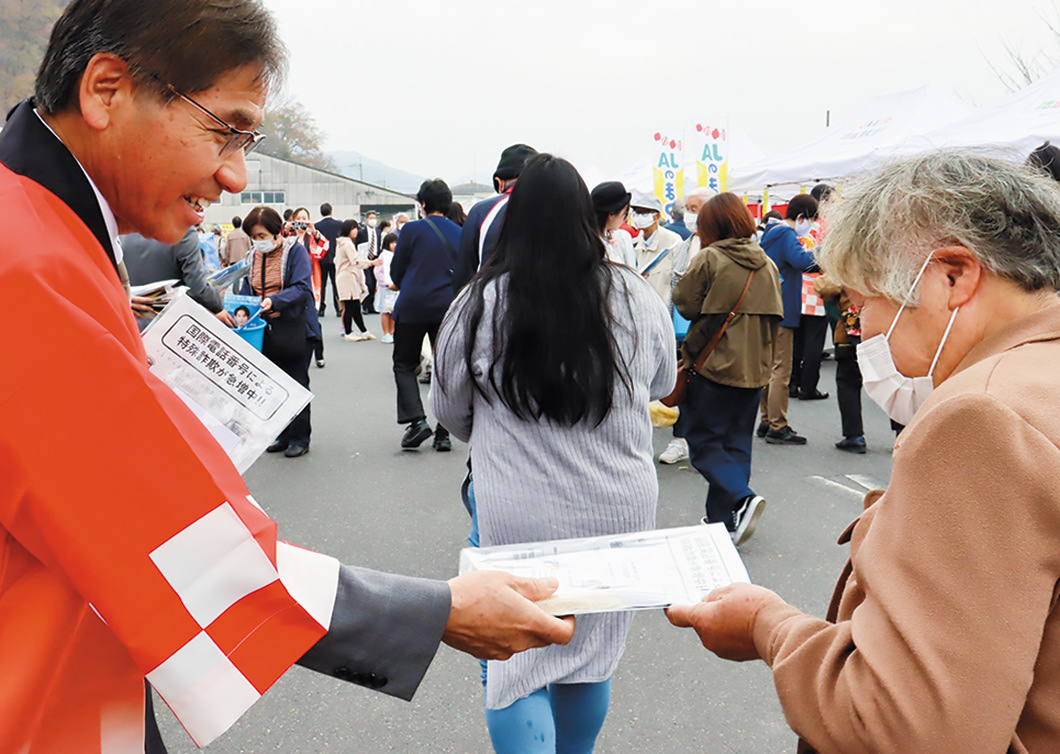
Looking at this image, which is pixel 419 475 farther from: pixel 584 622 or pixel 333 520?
pixel 584 622

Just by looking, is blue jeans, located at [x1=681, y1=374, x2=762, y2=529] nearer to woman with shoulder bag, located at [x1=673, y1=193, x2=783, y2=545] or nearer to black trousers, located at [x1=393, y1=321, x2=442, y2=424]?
woman with shoulder bag, located at [x1=673, y1=193, x2=783, y2=545]

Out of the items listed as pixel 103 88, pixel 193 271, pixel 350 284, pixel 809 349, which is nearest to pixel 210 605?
pixel 103 88

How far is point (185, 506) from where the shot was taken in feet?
3.05

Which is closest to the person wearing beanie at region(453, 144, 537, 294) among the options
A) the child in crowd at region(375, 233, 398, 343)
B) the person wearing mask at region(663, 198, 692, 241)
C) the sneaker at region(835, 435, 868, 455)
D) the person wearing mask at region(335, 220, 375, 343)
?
the sneaker at region(835, 435, 868, 455)

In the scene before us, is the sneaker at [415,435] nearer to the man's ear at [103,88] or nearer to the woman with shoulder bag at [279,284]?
the woman with shoulder bag at [279,284]

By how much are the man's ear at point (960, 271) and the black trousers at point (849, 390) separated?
4.93 meters

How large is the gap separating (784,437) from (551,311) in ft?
16.0

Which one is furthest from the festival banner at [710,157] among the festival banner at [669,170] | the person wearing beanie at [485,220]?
the person wearing beanie at [485,220]

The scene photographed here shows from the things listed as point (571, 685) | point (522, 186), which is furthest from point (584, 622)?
point (522, 186)

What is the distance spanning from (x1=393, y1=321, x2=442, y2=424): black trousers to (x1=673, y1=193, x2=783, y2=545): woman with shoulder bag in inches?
88.7

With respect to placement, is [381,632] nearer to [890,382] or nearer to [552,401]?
[552,401]

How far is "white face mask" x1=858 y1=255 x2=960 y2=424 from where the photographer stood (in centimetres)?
133

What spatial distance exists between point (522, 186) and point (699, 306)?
2687 mm

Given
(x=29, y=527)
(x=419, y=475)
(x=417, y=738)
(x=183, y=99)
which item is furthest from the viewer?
(x=419, y=475)
